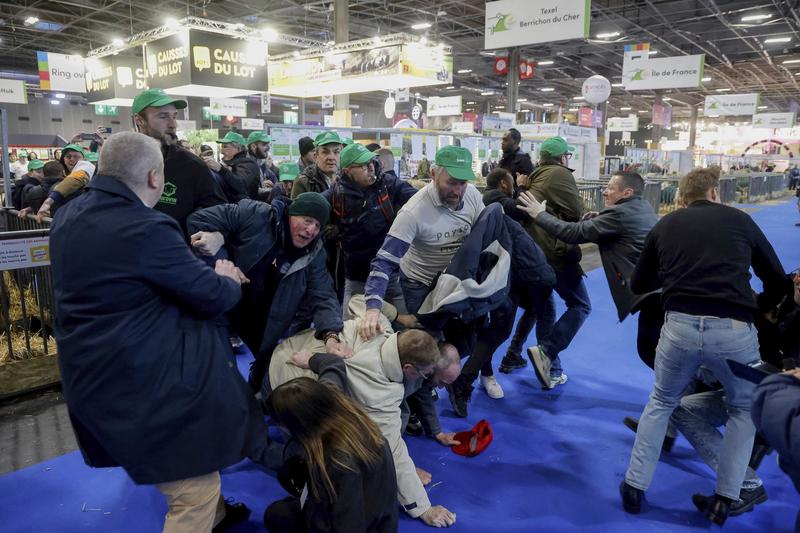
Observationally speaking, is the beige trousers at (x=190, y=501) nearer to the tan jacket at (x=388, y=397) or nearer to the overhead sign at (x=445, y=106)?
the tan jacket at (x=388, y=397)

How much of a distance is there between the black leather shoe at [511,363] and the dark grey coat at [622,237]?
4.95 ft

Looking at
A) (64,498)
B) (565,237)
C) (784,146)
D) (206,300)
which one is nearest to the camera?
(206,300)

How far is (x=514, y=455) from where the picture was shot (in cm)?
344

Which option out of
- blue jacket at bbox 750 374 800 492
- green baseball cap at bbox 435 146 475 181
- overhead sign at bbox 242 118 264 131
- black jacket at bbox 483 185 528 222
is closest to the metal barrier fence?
green baseball cap at bbox 435 146 475 181

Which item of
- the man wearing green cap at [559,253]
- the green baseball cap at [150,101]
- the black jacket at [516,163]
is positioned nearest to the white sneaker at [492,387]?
the man wearing green cap at [559,253]

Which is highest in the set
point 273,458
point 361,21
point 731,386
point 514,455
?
point 361,21

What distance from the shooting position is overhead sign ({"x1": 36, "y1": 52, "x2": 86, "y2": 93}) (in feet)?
46.7

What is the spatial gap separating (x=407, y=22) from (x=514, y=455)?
64.6 feet

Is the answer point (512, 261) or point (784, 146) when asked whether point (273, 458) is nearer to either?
point (512, 261)

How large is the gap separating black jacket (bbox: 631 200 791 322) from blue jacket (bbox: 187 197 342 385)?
1728 mm

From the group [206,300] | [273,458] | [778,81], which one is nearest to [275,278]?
[273,458]

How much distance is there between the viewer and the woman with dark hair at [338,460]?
186 cm

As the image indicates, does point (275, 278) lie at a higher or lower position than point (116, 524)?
higher

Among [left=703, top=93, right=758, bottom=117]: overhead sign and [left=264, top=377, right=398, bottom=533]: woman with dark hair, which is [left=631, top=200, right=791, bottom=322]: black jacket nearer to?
[left=264, top=377, right=398, bottom=533]: woman with dark hair
